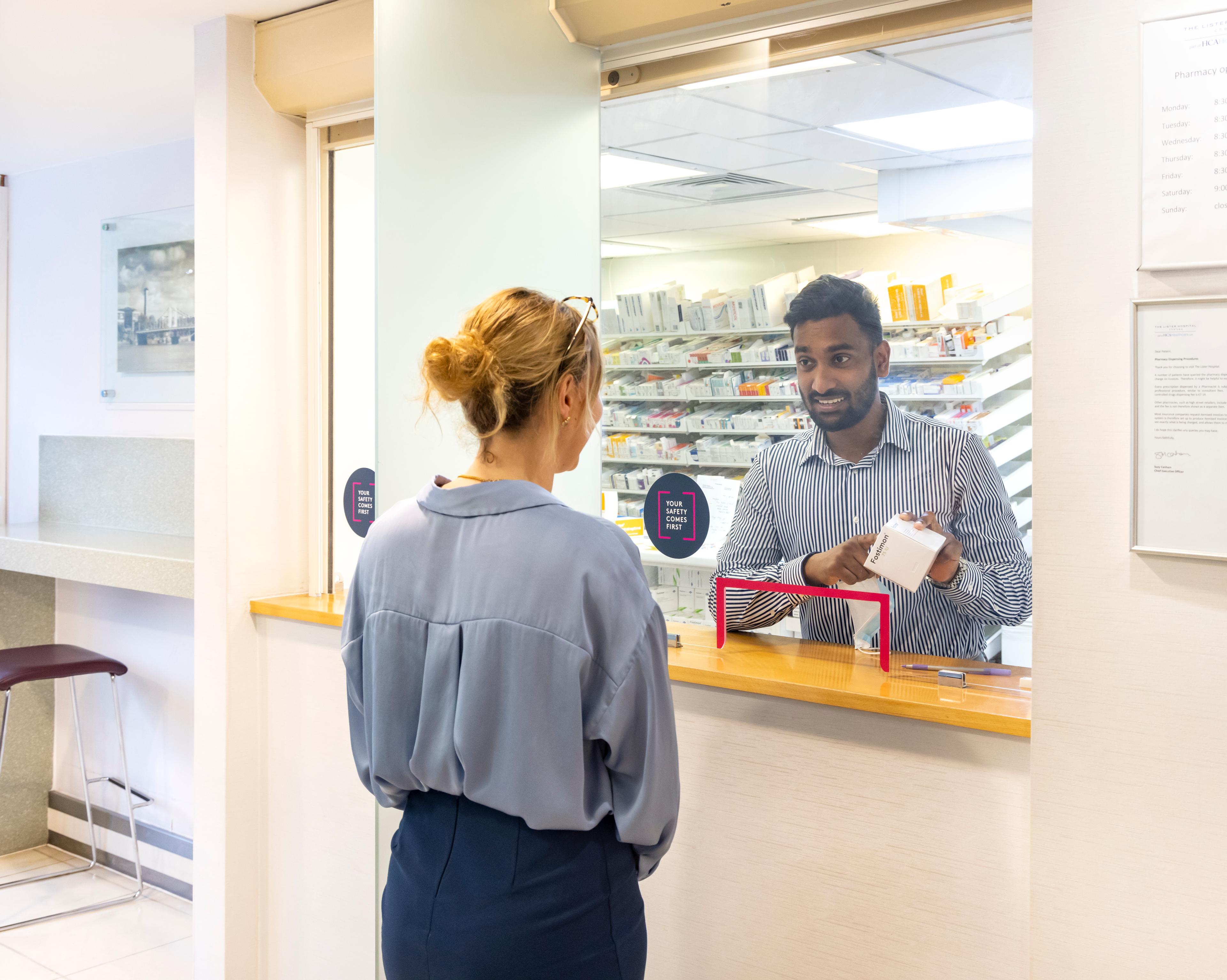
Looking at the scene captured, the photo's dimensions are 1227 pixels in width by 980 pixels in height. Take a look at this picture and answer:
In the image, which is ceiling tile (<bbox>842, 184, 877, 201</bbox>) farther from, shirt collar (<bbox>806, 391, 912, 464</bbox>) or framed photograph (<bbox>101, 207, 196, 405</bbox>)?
framed photograph (<bbox>101, 207, 196, 405</bbox>)

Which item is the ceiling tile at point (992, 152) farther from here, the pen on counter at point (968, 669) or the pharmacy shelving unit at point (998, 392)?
the pen on counter at point (968, 669)

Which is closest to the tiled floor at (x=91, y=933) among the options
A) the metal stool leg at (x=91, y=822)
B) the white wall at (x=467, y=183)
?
the metal stool leg at (x=91, y=822)

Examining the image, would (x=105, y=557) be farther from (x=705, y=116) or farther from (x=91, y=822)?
(x=705, y=116)

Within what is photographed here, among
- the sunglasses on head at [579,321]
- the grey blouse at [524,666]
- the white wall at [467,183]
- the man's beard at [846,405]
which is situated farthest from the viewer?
the man's beard at [846,405]

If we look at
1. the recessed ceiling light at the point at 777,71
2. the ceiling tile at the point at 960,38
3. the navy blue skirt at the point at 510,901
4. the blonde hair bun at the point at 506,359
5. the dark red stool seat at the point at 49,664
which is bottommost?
the dark red stool seat at the point at 49,664

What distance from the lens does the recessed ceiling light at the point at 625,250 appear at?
7.66 feet

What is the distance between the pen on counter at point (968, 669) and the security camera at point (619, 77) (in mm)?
1416

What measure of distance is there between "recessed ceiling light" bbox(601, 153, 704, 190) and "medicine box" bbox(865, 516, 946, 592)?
0.92 m

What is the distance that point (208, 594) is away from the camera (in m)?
2.80

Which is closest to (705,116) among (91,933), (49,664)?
(49,664)

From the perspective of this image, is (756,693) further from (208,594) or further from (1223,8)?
(208,594)

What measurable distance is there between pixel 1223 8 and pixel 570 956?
1.48 meters

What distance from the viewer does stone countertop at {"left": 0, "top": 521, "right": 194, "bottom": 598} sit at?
3.08 meters

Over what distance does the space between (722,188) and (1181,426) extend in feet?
3.75
